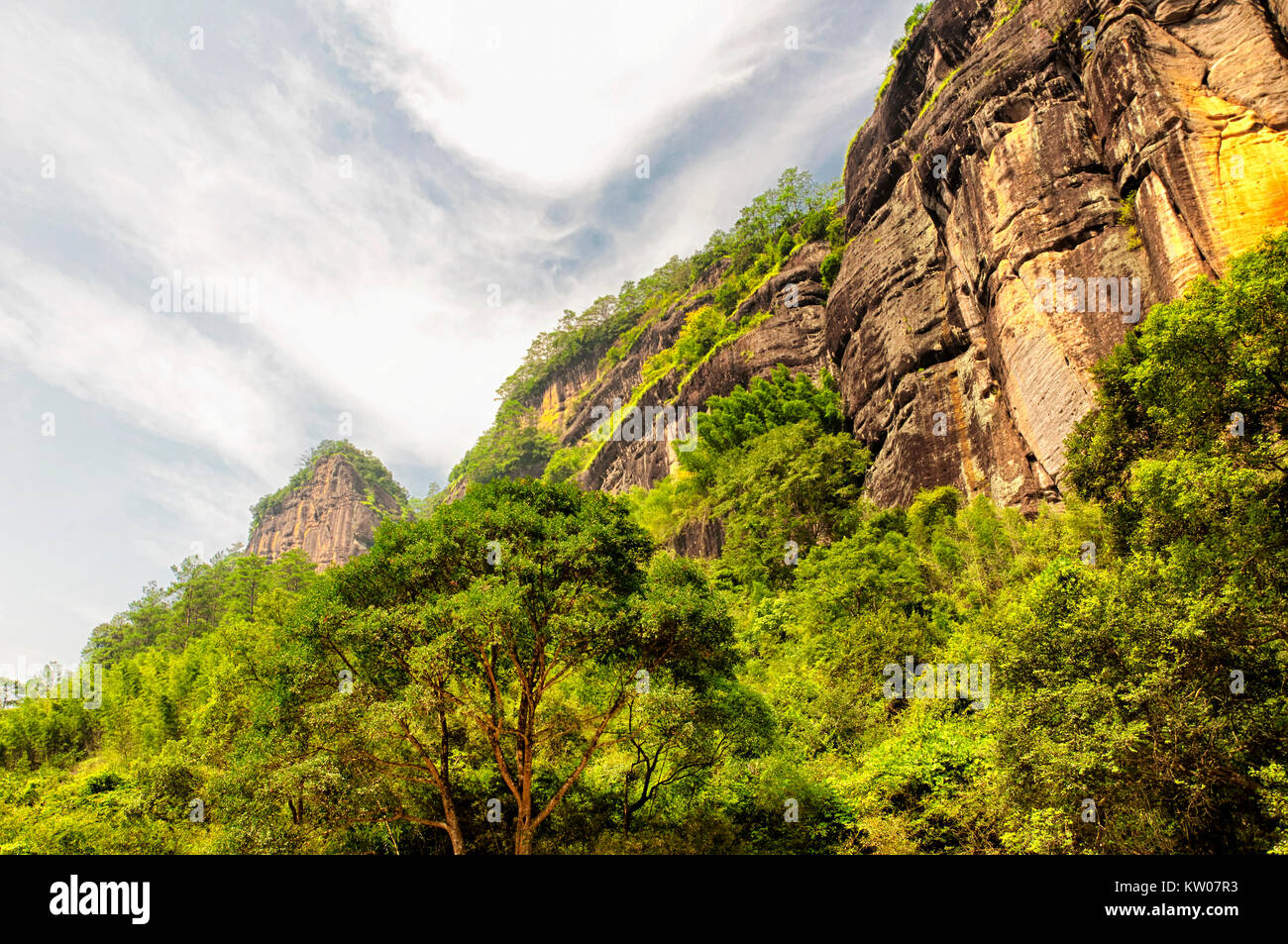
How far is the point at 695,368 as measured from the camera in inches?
1679

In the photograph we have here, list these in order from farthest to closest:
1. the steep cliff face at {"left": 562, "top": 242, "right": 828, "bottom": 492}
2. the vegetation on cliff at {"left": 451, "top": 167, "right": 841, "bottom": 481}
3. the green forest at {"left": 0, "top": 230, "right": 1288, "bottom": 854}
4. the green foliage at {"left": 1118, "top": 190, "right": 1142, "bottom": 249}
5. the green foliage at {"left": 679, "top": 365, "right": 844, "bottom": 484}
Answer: the vegetation on cliff at {"left": 451, "top": 167, "right": 841, "bottom": 481} < the steep cliff face at {"left": 562, "top": 242, "right": 828, "bottom": 492} < the green foliage at {"left": 679, "top": 365, "right": 844, "bottom": 484} < the green foliage at {"left": 1118, "top": 190, "right": 1142, "bottom": 249} < the green forest at {"left": 0, "top": 230, "right": 1288, "bottom": 854}

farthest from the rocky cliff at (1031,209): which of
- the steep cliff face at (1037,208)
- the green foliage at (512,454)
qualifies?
the green foliage at (512,454)

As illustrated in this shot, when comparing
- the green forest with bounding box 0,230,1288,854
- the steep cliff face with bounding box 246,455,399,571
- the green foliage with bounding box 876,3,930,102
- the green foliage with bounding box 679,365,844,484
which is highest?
the green foliage with bounding box 876,3,930,102

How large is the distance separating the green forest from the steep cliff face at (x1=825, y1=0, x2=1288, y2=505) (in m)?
4.24

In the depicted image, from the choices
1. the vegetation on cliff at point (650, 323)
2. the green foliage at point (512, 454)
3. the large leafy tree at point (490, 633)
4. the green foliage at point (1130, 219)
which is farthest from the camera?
the green foliage at point (512, 454)

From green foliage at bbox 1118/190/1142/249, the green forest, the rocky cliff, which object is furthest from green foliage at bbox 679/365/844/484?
green foliage at bbox 1118/190/1142/249

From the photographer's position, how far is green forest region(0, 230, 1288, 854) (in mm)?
8188

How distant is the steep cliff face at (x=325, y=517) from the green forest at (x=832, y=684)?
61526mm

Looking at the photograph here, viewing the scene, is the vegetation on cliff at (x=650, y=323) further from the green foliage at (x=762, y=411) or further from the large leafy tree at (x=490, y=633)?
the large leafy tree at (x=490, y=633)

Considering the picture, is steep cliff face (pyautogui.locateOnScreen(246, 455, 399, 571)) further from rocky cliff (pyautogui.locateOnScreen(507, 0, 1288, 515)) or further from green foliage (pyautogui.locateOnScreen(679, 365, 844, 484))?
rocky cliff (pyautogui.locateOnScreen(507, 0, 1288, 515))

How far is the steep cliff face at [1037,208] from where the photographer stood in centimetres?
1678

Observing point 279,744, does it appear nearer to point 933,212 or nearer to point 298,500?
point 933,212
